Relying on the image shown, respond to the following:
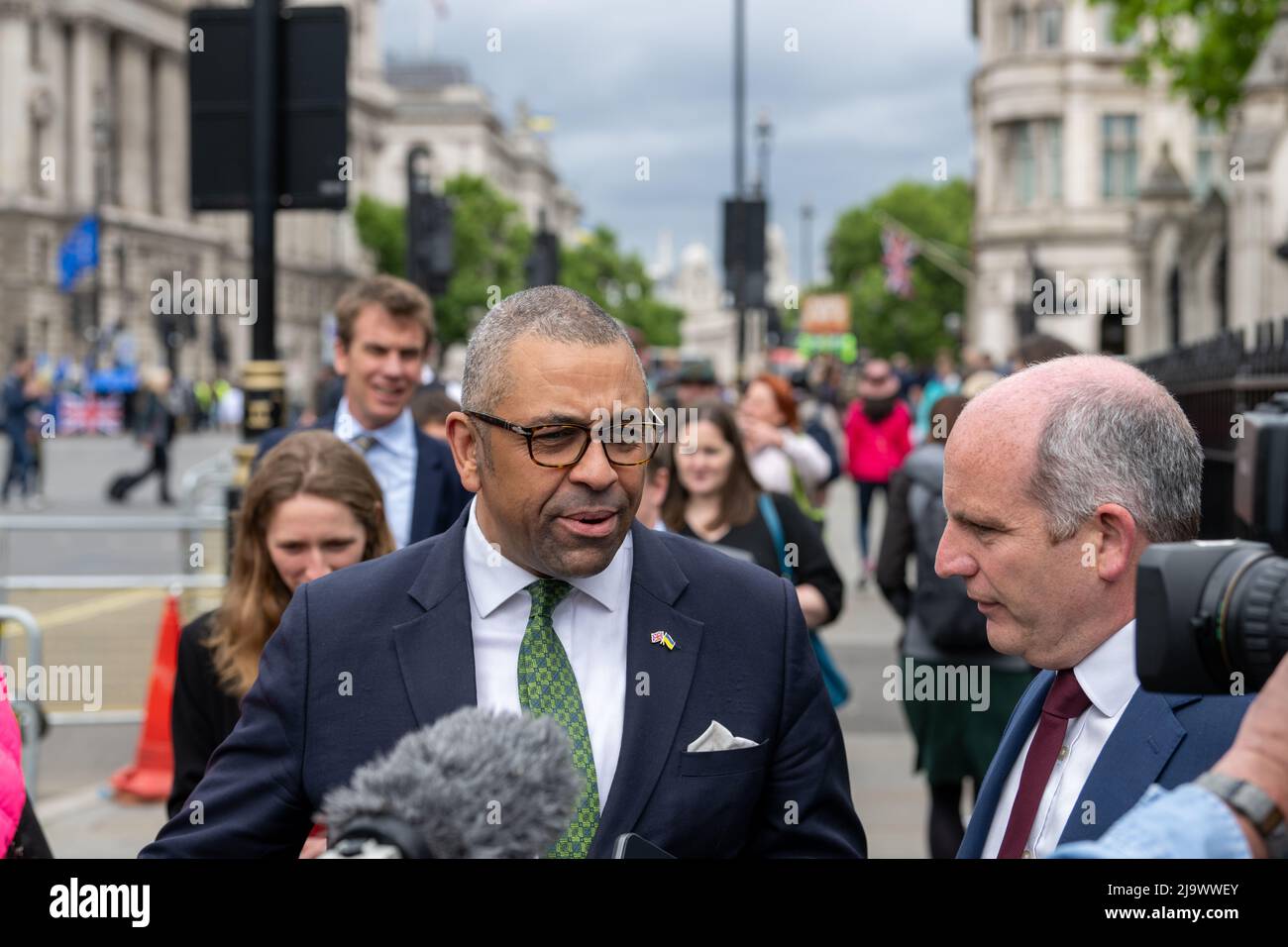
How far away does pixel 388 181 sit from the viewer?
426 ft

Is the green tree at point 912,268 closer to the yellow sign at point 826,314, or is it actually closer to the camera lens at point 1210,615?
the yellow sign at point 826,314

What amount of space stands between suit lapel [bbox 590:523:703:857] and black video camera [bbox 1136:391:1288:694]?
3.83 feet

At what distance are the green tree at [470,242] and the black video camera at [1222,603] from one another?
88266 millimetres

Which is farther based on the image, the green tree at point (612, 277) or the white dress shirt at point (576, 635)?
the green tree at point (612, 277)

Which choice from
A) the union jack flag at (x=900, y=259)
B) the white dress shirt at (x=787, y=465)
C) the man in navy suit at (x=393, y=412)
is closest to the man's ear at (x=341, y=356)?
the man in navy suit at (x=393, y=412)

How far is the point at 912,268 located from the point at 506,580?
97.1 metres

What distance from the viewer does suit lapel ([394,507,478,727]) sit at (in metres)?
2.68

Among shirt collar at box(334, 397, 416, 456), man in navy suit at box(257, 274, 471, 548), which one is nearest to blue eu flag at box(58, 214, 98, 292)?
man in navy suit at box(257, 274, 471, 548)

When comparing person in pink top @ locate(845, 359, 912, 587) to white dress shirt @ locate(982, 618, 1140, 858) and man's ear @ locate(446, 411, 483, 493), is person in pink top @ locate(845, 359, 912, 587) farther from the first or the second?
white dress shirt @ locate(982, 618, 1140, 858)

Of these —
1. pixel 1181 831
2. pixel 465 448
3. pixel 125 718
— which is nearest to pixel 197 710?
pixel 465 448

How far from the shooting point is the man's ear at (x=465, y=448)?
2.93 metres

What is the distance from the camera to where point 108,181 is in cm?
8550
